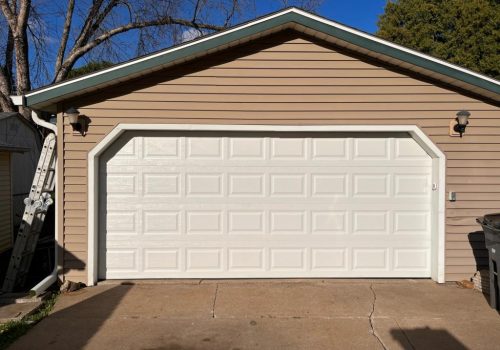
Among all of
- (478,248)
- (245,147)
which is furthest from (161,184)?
(478,248)

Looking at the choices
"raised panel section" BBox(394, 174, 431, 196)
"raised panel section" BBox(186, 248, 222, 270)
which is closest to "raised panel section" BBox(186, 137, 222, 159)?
"raised panel section" BBox(186, 248, 222, 270)

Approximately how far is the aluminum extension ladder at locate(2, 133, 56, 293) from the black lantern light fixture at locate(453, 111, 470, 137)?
19.6 ft

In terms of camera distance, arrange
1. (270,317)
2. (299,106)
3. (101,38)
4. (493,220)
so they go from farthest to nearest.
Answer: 1. (101,38)
2. (299,106)
3. (493,220)
4. (270,317)

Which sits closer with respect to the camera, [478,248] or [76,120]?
[76,120]

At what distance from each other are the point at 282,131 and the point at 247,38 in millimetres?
1415

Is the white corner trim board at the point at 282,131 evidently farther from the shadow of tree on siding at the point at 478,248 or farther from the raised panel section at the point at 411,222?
the shadow of tree on siding at the point at 478,248

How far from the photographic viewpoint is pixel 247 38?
236 inches

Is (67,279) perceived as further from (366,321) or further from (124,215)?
(366,321)

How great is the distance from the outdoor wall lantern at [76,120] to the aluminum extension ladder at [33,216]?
0.58 m

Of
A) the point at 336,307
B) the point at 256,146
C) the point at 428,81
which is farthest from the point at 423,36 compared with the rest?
the point at 336,307

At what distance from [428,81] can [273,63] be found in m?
2.31

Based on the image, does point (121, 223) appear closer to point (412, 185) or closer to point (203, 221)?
point (203, 221)

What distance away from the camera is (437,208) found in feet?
20.6

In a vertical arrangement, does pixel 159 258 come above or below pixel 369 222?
below
